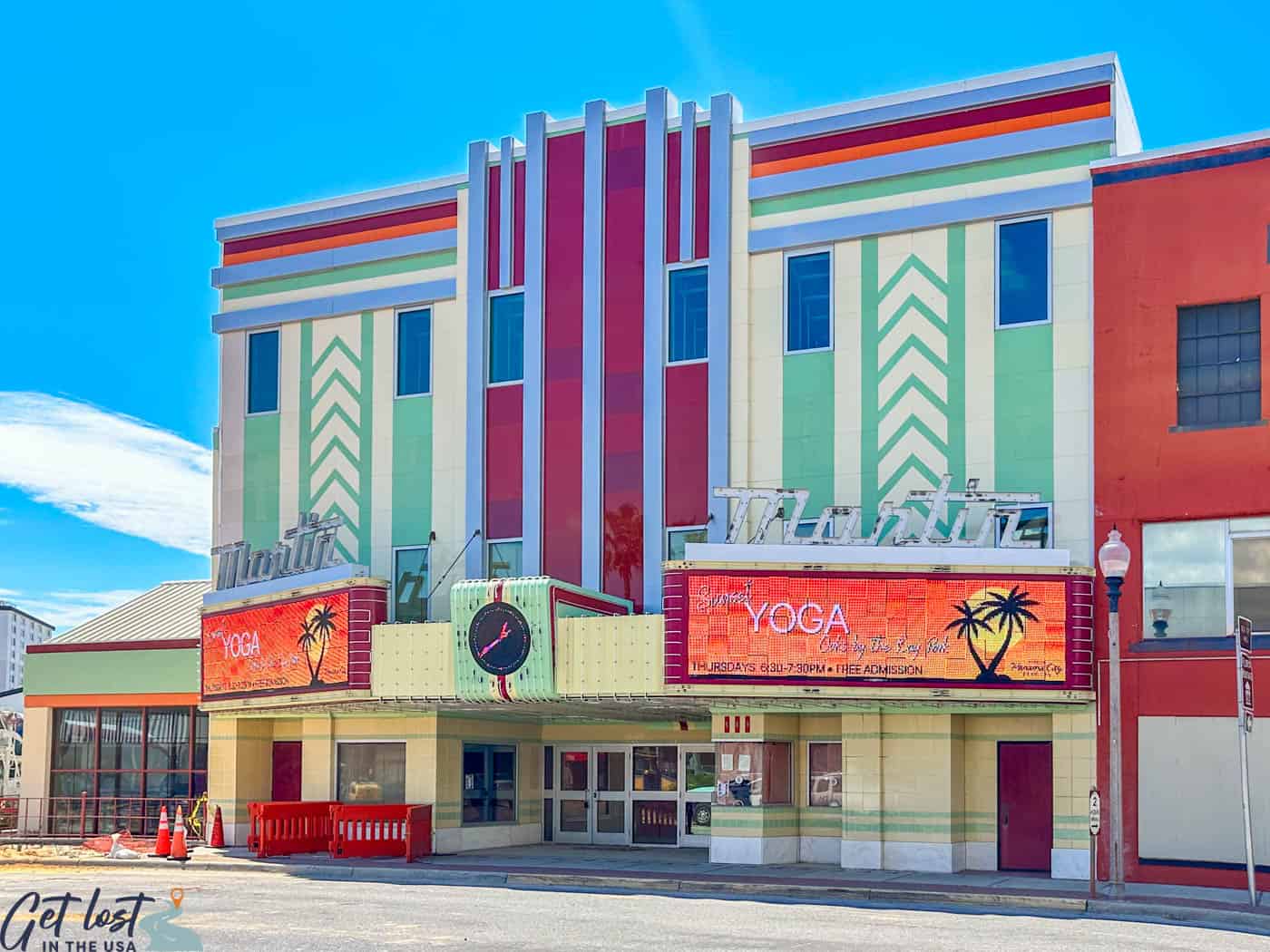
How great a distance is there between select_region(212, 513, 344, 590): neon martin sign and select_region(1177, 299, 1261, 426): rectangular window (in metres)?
16.4

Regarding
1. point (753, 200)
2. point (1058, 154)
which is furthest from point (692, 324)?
point (1058, 154)

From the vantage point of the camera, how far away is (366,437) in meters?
34.4

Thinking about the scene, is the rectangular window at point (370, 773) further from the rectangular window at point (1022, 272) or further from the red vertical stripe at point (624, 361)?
the rectangular window at point (1022, 272)

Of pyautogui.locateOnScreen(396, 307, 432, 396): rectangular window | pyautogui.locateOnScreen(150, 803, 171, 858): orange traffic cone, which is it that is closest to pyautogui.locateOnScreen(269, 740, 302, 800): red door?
pyautogui.locateOnScreen(150, 803, 171, 858): orange traffic cone

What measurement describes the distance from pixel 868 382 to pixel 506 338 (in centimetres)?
788

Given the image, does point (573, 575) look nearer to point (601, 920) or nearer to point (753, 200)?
point (753, 200)

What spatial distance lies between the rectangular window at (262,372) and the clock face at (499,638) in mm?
9733

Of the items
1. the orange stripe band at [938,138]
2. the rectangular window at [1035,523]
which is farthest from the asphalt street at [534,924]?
the orange stripe band at [938,138]

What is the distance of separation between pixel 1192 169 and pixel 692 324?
9.54m

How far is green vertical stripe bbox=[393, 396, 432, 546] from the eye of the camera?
3356 centimetres

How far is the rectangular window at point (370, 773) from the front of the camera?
33.2 meters

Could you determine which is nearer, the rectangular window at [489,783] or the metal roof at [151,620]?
the rectangular window at [489,783]

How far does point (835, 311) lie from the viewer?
29938mm

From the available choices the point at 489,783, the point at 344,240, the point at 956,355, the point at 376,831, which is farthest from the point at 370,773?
the point at 956,355
